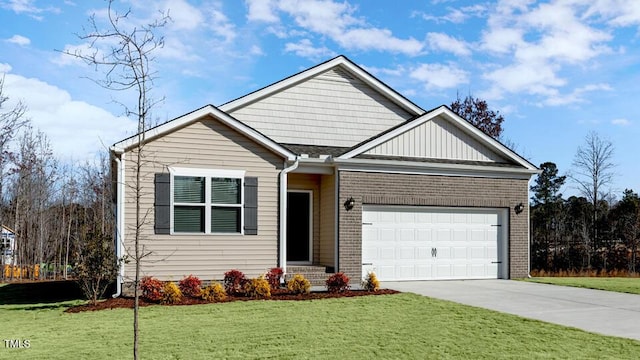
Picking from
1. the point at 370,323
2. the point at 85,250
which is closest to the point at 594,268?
the point at 370,323

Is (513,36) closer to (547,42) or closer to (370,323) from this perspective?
(547,42)

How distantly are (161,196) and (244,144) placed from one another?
241cm

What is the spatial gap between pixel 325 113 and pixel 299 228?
12.1 ft

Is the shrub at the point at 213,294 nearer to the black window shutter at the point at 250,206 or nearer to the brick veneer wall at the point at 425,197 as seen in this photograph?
the black window shutter at the point at 250,206

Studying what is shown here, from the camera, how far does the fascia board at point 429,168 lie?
1554 cm

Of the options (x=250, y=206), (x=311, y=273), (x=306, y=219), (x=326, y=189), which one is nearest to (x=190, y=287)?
(x=250, y=206)

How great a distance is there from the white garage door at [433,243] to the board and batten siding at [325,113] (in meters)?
3.11

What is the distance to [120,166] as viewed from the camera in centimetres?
1327

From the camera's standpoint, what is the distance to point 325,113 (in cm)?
1777

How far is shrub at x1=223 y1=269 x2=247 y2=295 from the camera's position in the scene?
13.0 metres

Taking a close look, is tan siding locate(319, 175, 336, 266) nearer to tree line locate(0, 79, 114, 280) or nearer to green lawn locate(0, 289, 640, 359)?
green lawn locate(0, 289, 640, 359)

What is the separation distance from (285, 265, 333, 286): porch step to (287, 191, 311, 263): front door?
1.62 meters

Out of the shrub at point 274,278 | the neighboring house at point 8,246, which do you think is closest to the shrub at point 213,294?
the shrub at point 274,278

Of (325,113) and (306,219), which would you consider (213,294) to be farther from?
(325,113)
